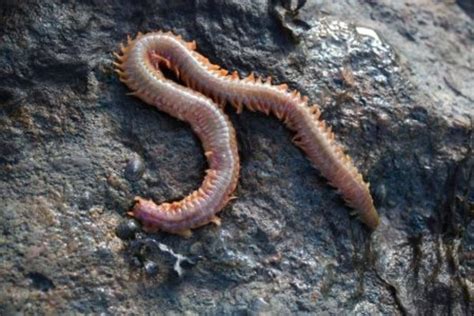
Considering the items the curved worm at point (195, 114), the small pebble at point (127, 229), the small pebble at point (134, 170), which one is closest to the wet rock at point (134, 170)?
the small pebble at point (134, 170)

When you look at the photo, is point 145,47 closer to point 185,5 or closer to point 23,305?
point 185,5

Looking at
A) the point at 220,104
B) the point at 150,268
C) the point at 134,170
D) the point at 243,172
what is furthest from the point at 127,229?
the point at 220,104

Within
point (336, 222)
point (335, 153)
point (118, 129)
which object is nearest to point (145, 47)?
point (118, 129)

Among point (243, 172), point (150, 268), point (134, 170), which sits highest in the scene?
point (243, 172)

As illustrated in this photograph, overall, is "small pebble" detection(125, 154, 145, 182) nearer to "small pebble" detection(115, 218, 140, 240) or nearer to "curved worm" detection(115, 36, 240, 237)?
"curved worm" detection(115, 36, 240, 237)

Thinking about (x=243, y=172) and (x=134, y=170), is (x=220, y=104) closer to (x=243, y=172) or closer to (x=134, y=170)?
(x=243, y=172)

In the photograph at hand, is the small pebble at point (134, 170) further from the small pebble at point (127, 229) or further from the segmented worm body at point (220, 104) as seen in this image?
the segmented worm body at point (220, 104)
